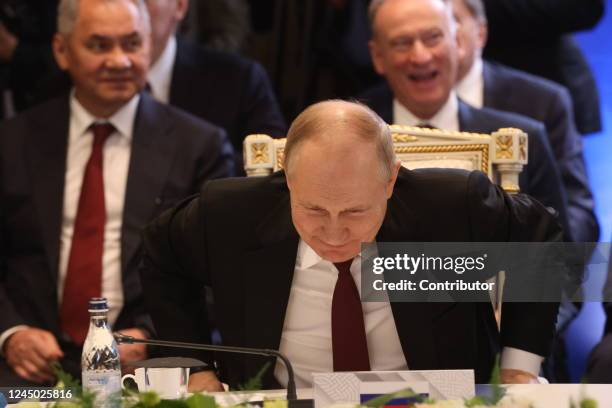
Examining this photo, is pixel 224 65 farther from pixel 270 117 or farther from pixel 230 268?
pixel 230 268

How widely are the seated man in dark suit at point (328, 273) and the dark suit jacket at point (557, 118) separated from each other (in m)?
1.22

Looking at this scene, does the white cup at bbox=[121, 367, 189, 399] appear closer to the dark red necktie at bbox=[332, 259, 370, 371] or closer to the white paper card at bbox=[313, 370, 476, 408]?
the white paper card at bbox=[313, 370, 476, 408]

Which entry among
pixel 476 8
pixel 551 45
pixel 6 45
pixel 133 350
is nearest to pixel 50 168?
pixel 133 350

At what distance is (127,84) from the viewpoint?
3863 millimetres

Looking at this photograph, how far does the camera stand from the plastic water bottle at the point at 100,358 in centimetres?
241

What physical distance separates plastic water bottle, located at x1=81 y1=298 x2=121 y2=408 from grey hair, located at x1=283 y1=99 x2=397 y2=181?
1.77 feet

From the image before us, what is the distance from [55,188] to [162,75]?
2.68ft

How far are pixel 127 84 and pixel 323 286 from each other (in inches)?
55.2

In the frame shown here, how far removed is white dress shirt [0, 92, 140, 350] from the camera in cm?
371

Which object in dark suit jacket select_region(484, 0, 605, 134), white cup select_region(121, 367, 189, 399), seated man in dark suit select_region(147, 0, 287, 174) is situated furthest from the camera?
dark suit jacket select_region(484, 0, 605, 134)

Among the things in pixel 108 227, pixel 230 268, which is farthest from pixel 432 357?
pixel 108 227

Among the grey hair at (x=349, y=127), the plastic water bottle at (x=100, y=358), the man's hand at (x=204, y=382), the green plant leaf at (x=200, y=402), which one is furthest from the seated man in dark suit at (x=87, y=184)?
the green plant leaf at (x=200, y=402)

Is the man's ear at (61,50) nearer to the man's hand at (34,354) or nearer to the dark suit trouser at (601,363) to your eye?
Result: the man's hand at (34,354)

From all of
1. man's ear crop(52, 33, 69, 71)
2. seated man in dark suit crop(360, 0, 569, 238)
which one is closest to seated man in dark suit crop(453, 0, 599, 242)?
seated man in dark suit crop(360, 0, 569, 238)
